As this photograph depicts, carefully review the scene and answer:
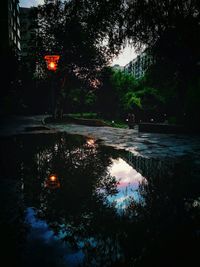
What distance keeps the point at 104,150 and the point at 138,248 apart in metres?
6.60

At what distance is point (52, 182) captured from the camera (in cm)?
514

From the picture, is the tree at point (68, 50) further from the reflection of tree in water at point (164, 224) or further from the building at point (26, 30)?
the reflection of tree in water at point (164, 224)

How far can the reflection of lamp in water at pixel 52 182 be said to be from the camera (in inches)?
193

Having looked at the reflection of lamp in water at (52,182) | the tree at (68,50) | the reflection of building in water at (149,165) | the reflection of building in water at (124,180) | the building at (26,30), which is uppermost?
the building at (26,30)

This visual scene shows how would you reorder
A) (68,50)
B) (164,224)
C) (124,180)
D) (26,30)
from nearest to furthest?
(164,224) < (124,180) < (68,50) < (26,30)

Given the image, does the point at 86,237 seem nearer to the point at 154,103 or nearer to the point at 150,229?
the point at 150,229

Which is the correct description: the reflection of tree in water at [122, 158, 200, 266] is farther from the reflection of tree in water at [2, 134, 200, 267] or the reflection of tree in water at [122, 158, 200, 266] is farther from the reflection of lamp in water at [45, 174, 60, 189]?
the reflection of lamp in water at [45, 174, 60, 189]

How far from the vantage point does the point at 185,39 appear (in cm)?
698

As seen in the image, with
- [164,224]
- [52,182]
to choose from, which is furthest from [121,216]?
[52,182]

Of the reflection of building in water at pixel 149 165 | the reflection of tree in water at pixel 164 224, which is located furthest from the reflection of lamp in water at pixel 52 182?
the reflection of building in water at pixel 149 165

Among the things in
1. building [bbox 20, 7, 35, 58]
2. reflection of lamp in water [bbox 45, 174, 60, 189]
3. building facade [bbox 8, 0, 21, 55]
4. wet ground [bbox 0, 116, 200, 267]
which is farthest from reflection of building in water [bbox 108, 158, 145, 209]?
building facade [bbox 8, 0, 21, 55]

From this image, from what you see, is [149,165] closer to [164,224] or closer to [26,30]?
[164,224]

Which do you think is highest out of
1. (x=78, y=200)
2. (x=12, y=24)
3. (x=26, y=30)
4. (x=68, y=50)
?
(x=12, y=24)

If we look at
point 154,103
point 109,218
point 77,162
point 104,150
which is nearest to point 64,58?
point 154,103
